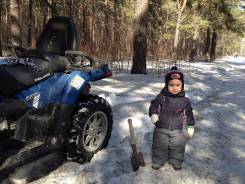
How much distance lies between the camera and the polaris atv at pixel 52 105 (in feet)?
11.2

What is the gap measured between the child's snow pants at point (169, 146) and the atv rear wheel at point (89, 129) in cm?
71

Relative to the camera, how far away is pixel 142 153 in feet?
15.3

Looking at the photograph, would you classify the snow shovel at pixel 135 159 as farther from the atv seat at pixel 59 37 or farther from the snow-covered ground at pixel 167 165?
the atv seat at pixel 59 37

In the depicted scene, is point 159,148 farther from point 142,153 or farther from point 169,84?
point 169,84

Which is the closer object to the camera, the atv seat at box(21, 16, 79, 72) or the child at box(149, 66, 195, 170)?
the child at box(149, 66, 195, 170)

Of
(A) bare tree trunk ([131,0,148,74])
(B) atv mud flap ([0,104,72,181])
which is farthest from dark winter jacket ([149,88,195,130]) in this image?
(A) bare tree trunk ([131,0,148,74])

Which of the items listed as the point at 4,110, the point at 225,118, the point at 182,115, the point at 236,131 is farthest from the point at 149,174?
the point at 225,118

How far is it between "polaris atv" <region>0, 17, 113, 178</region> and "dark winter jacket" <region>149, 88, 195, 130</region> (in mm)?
745

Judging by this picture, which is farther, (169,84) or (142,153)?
(142,153)

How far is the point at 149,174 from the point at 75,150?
0.91 meters

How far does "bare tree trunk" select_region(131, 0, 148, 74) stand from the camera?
1244cm

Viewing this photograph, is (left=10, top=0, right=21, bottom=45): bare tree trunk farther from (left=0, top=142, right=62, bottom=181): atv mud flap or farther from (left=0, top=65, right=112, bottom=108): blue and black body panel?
(left=0, top=142, right=62, bottom=181): atv mud flap

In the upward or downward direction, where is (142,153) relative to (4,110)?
downward

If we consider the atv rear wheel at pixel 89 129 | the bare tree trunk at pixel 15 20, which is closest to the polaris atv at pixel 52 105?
the atv rear wheel at pixel 89 129
